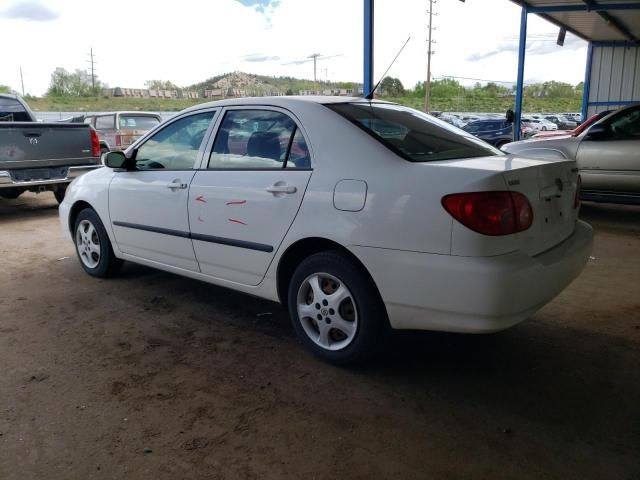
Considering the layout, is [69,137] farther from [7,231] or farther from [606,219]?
[606,219]

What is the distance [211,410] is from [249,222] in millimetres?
1204

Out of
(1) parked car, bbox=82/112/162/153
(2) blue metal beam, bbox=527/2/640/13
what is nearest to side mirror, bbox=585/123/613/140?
(2) blue metal beam, bbox=527/2/640/13

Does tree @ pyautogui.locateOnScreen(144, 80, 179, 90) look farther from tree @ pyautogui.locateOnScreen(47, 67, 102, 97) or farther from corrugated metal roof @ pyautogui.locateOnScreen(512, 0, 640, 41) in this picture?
corrugated metal roof @ pyautogui.locateOnScreen(512, 0, 640, 41)

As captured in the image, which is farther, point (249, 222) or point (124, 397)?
point (249, 222)

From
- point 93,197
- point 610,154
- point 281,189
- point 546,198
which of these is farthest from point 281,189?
point 610,154

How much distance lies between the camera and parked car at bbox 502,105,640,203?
7.60 m

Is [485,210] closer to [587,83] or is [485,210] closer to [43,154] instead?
[43,154]

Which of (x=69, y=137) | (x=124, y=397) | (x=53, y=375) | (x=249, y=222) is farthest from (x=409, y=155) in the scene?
(x=69, y=137)

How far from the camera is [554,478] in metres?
2.23

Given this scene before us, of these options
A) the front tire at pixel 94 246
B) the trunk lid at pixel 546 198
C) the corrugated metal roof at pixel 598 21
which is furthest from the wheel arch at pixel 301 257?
the corrugated metal roof at pixel 598 21

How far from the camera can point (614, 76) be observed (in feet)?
53.4

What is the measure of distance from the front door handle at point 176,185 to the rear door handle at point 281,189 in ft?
2.88

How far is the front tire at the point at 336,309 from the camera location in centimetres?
299

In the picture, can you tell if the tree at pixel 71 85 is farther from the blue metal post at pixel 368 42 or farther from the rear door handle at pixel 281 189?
the rear door handle at pixel 281 189
